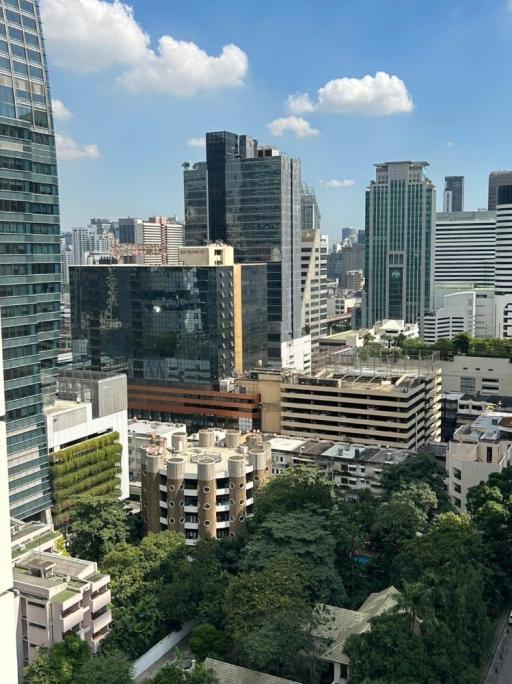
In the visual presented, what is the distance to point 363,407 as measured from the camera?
46.6 m

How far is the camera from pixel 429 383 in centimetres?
5116

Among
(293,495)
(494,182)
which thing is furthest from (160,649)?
(494,182)

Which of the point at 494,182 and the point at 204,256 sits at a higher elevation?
the point at 494,182

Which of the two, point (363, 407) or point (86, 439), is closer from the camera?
point (86, 439)

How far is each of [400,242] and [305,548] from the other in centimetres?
8369

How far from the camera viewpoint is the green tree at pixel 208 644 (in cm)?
2403

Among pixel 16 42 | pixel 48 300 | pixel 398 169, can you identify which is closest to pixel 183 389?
pixel 48 300

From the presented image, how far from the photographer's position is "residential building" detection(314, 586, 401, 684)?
21859 mm

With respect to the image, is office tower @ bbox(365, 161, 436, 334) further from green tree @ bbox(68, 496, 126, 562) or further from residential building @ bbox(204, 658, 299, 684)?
residential building @ bbox(204, 658, 299, 684)

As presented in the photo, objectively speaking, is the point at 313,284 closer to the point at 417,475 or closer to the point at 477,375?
the point at 477,375

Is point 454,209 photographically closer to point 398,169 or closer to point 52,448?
point 398,169

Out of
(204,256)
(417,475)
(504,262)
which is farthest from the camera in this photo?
(504,262)

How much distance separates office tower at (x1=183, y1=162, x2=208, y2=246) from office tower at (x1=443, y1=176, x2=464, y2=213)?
121 m

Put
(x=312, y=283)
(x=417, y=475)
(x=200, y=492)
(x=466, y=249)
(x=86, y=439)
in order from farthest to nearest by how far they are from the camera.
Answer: (x=466, y=249) → (x=312, y=283) → (x=86, y=439) → (x=417, y=475) → (x=200, y=492)
